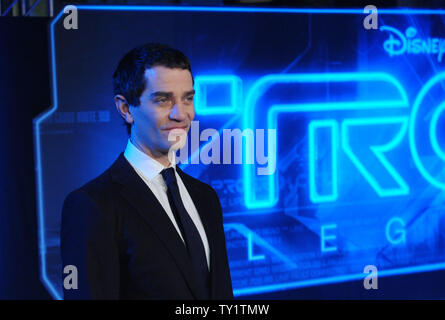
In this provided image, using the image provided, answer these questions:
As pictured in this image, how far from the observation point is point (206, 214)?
147cm

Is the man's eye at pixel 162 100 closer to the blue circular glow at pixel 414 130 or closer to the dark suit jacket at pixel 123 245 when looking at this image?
the dark suit jacket at pixel 123 245

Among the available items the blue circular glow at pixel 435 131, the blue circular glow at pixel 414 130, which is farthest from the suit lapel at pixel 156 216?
the blue circular glow at pixel 435 131

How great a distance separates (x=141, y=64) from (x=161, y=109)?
0.40ft

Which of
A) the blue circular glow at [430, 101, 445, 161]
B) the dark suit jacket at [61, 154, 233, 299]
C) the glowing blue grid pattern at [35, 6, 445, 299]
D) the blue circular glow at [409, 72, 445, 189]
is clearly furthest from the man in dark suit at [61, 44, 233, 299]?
the blue circular glow at [430, 101, 445, 161]

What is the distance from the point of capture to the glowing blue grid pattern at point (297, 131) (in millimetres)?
2668

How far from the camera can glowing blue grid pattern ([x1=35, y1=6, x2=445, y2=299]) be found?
2668 millimetres

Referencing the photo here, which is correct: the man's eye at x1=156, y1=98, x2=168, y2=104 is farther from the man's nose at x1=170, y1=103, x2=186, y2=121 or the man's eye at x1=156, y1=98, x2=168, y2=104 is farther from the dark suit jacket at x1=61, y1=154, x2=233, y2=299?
the dark suit jacket at x1=61, y1=154, x2=233, y2=299

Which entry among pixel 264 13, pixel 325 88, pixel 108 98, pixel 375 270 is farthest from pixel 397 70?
pixel 108 98

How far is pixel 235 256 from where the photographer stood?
2896 millimetres

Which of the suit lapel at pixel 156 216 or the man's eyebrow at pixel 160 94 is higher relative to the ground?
the man's eyebrow at pixel 160 94

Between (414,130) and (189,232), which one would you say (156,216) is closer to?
(189,232)

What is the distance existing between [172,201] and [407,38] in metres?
2.20

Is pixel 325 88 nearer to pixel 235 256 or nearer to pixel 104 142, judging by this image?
pixel 235 256
